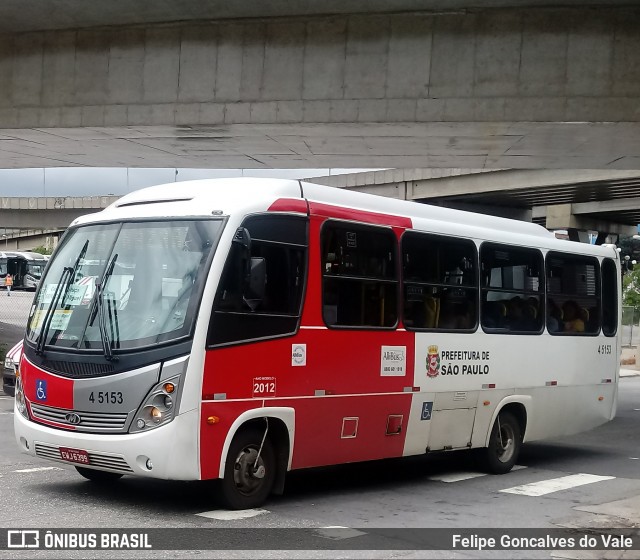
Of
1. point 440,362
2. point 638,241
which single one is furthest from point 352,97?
point 638,241

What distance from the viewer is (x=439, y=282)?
11.6 m

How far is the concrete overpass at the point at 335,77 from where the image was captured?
15.7 metres

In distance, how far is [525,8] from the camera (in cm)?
1570

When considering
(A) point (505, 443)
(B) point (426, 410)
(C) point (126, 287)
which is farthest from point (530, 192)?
(C) point (126, 287)

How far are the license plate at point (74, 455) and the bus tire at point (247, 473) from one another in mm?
1209

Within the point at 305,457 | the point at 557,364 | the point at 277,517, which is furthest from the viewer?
the point at 557,364

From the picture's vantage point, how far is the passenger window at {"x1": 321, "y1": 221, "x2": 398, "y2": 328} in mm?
10102

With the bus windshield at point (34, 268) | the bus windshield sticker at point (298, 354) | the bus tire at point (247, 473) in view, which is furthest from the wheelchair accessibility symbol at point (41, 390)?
the bus windshield at point (34, 268)

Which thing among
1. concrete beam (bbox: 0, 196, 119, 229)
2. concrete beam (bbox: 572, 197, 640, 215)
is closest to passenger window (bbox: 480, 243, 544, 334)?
concrete beam (bbox: 572, 197, 640, 215)

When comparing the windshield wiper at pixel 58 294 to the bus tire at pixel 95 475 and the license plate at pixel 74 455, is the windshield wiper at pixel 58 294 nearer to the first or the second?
the license plate at pixel 74 455

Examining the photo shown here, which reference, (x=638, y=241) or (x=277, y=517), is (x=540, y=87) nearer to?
(x=277, y=517)

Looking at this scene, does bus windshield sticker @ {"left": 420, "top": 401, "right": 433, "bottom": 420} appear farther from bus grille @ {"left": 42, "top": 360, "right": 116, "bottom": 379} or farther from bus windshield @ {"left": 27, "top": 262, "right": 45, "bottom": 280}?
bus windshield @ {"left": 27, "top": 262, "right": 45, "bottom": 280}

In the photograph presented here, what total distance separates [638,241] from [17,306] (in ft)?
160

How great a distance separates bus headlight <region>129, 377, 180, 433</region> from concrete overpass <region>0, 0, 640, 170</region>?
894cm
